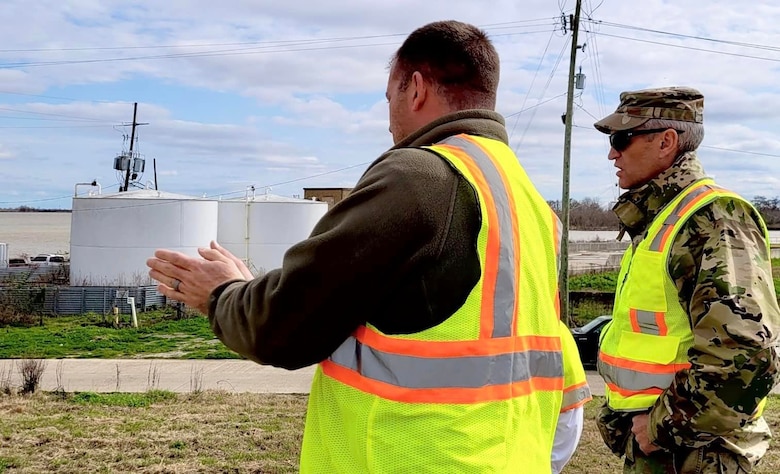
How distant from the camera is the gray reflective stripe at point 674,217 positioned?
2.84 m

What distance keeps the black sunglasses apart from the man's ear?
1.43 metres

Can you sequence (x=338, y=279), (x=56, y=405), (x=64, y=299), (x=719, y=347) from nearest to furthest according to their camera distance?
(x=338, y=279), (x=719, y=347), (x=56, y=405), (x=64, y=299)

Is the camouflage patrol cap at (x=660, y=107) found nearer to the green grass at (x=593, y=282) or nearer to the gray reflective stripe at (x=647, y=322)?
the gray reflective stripe at (x=647, y=322)

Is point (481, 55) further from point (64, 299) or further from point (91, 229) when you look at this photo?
point (91, 229)

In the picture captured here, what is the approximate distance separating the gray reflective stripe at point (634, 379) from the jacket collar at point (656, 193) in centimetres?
59

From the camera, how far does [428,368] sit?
5.53ft

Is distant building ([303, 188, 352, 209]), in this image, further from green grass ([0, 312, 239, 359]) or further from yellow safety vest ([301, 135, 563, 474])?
yellow safety vest ([301, 135, 563, 474])

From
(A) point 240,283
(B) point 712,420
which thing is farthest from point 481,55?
(B) point 712,420

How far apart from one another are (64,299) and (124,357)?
12.2m

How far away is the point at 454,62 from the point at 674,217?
131 centimetres

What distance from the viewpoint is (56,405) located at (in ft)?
30.0

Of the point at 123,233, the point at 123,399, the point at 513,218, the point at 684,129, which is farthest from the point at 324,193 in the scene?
the point at 513,218

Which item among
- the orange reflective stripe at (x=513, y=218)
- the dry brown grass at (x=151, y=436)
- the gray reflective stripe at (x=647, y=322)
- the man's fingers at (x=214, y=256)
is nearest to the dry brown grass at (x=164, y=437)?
the dry brown grass at (x=151, y=436)

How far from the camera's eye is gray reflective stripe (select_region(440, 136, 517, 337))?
1.77 m
